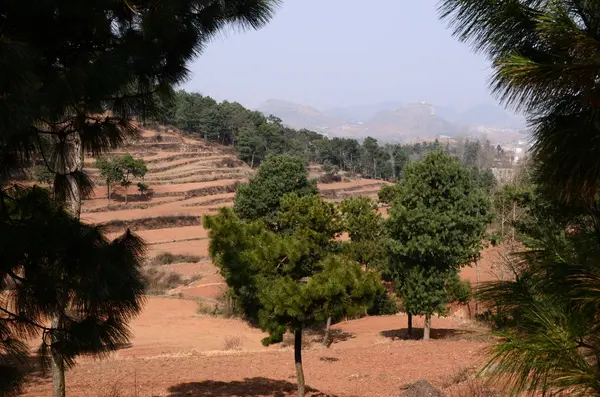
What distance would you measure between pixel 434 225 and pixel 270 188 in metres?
13.4

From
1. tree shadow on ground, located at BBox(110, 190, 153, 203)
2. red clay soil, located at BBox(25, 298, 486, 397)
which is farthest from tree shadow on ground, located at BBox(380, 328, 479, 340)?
tree shadow on ground, located at BBox(110, 190, 153, 203)

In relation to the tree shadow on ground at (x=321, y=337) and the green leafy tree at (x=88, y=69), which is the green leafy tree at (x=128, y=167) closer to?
the tree shadow on ground at (x=321, y=337)

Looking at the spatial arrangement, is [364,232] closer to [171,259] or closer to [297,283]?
[171,259]

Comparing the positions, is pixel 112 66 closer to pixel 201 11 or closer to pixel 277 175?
pixel 201 11

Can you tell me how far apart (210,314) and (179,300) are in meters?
2.26

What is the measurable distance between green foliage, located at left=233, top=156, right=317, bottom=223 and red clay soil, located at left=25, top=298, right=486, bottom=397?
31.9ft

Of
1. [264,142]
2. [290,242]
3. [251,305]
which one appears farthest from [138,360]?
[264,142]

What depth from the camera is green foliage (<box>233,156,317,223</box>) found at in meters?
27.3

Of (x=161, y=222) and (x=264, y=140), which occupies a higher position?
(x=264, y=140)

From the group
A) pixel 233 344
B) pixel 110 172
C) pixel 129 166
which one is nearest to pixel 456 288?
pixel 233 344

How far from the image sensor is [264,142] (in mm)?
79688

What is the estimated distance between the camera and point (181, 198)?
5659 cm

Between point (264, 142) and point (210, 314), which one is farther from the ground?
point (264, 142)

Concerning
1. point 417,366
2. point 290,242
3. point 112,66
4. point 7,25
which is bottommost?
point 417,366
